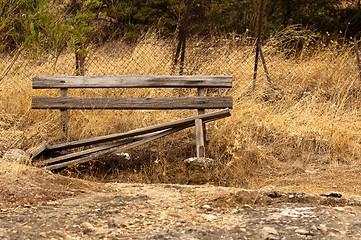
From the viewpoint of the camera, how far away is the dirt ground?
3.99m

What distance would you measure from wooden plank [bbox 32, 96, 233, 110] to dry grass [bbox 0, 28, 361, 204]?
374mm

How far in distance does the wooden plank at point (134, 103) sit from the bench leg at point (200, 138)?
322 millimetres

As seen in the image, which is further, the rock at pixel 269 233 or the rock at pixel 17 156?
the rock at pixel 17 156

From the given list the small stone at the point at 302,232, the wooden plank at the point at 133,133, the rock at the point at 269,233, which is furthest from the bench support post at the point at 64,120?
the small stone at the point at 302,232

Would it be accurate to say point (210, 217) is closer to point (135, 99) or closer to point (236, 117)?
point (135, 99)

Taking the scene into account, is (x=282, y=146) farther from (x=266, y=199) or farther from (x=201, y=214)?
(x=201, y=214)

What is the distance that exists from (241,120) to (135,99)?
153 centimetres

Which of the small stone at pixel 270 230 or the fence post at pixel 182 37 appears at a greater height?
the fence post at pixel 182 37

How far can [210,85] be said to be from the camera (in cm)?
709

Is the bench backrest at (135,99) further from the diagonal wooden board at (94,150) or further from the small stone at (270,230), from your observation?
the small stone at (270,230)

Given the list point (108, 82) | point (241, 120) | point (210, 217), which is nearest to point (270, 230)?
point (210, 217)

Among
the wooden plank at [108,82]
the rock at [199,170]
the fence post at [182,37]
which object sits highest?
the fence post at [182,37]

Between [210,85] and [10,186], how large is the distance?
9.86ft

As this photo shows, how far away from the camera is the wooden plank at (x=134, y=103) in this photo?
7.00m
